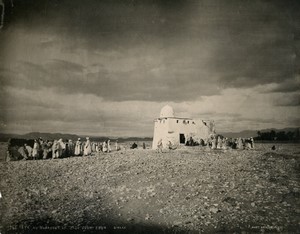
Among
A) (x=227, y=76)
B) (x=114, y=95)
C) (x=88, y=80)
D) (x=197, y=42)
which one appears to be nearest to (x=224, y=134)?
(x=227, y=76)

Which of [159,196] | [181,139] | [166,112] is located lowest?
[159,196]

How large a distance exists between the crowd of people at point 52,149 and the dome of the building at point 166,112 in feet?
4.22

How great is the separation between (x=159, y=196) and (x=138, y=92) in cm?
188

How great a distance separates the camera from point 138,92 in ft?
17.6

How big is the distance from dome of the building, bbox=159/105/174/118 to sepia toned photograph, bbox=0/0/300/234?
0.23 ft

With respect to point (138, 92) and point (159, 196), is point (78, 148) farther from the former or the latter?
point (159, 196)

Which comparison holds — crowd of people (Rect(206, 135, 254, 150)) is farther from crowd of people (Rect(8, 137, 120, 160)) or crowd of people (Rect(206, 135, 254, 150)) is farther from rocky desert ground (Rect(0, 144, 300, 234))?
crowd of people (Rect(8, 137, 120, 160))

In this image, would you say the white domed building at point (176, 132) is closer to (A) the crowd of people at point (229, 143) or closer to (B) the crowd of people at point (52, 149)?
(A) the crowd of people at point (229, 143)

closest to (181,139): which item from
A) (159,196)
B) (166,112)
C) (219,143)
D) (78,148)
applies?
(219,143)

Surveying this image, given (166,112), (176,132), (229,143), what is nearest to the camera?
(166,112)

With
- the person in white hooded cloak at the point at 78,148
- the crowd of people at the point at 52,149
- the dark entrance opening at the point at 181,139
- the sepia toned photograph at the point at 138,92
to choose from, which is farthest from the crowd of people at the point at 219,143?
the person in white hooded cloak at the point at 78,148

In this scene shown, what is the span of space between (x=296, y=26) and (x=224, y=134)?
7.26ft

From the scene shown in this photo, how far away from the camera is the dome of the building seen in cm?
568

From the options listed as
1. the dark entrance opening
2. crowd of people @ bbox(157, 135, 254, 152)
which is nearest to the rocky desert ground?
crowd of people @ bbox(157, 135, 254, 152)
